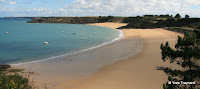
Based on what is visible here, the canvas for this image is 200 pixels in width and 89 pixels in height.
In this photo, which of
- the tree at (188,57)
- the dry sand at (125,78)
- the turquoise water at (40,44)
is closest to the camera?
the tree at (188,57)

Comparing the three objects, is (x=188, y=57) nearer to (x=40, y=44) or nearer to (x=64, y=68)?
(x=64, y=68)

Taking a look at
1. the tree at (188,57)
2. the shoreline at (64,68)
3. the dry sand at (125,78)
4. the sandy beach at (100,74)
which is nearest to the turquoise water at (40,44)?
the shoreline at (64,68)

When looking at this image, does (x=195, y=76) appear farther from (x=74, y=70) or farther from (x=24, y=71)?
(x=24, y=71)

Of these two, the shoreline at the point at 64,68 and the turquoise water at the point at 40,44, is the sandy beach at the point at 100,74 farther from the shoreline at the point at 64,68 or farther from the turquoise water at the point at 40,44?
the turquoise water at the point at 40,44

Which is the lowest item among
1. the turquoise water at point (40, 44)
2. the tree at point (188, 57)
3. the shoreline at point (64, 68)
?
the shoreline at point (64, 68)

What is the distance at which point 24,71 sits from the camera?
16.9m

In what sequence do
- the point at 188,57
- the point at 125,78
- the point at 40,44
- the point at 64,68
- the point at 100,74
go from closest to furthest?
the point at 188,57 < the point at 125,78 < the point at 100,74 < the point at 64,68 < the point at 40,44

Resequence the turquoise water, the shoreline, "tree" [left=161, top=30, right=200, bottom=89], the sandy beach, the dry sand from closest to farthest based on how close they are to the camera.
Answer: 1. "tree" [left=161, top=30, right=200, bottom=89]
2. the dry sand
3. the sandy beach
4. the shoreline
5. the turquoise water

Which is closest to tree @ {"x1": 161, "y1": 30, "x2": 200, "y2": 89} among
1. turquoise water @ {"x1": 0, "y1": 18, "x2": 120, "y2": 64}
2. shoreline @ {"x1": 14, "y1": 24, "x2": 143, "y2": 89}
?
shoreline @ {"x1": 14, "y1": 24, "x2": 143, "y2": 89}

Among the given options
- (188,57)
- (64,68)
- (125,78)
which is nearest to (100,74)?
(125,78)

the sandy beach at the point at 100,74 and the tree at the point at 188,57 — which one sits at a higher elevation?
the tree at the point at 188,57

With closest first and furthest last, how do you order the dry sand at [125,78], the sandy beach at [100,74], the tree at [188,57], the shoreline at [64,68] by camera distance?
the tree at [188,57]
the dry sand at [125,78]
the sandy beach at [100,74]
the shoreline at [64,68]

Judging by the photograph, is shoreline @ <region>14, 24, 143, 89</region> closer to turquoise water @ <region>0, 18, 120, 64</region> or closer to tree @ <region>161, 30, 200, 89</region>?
turquoise water @ <region>0, 18, 120, 64</region>

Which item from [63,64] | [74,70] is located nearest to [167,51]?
[74,70]
